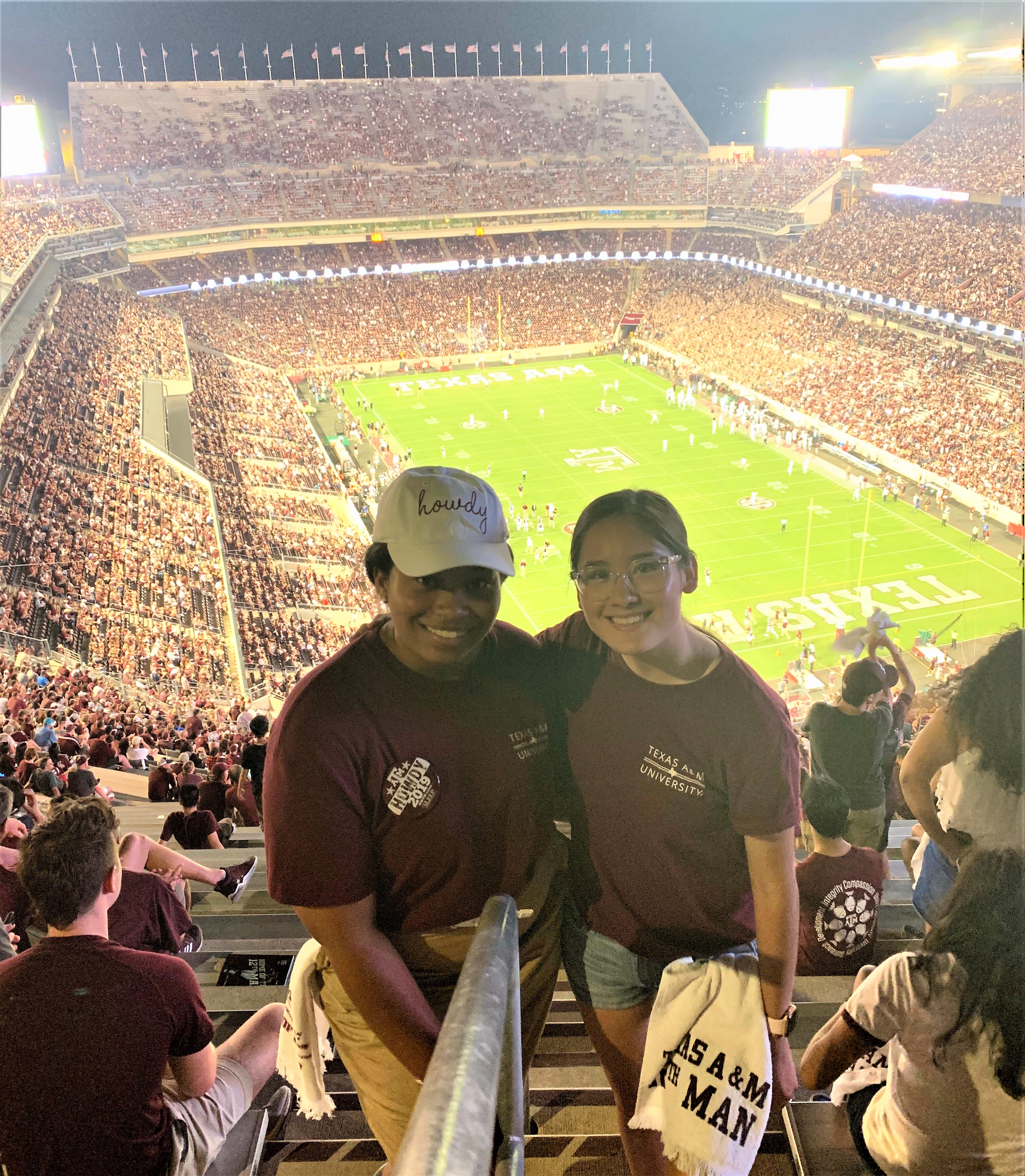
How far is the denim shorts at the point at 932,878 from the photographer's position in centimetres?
302

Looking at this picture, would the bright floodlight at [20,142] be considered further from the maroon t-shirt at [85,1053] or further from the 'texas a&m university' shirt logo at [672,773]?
the 'texas a&m university' shirt logo at [672,773]

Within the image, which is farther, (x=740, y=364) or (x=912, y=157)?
(x=912, y=157)

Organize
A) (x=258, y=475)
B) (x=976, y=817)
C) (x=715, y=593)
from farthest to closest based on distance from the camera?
(x=258, y=475), (x=715, y=593), (x=976, y=817)

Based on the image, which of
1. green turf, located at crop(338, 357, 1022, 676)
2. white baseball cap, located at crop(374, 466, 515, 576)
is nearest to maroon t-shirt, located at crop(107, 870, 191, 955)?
white baseball cap, located at crop(374, 466, 515, 576)

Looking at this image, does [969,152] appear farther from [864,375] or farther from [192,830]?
[192,830]

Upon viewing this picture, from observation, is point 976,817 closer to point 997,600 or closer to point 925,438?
point 997,600

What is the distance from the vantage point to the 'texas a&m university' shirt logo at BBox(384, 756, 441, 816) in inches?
69.1

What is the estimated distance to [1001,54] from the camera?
41.2 metres

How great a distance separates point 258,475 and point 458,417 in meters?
10.2

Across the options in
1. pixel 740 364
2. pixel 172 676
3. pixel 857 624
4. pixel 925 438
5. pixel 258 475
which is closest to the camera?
pixel 172 676

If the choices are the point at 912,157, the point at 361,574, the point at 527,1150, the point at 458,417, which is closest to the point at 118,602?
the point at 361,574

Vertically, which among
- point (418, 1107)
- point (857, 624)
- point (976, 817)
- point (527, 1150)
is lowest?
point (857, 624)

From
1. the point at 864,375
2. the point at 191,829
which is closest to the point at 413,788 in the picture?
the point at 191,829

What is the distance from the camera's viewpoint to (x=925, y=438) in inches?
1080
